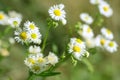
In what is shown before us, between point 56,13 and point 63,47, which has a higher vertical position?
point 63,47

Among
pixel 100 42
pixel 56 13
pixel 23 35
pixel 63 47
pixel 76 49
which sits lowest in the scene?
pixel 76 49

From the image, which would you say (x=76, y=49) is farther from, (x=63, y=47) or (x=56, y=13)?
(x=63, y=47)

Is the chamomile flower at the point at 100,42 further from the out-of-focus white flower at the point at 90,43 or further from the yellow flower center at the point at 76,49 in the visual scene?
the yellow flower center at the point at 76,49

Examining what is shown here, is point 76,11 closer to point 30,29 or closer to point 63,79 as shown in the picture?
point 63,79

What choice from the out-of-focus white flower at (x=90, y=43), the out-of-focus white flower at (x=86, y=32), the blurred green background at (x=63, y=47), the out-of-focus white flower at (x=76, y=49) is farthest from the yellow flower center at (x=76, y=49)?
the blurred green background at (x=63, y=47)

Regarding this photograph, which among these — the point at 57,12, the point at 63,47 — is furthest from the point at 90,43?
the point at 63,47

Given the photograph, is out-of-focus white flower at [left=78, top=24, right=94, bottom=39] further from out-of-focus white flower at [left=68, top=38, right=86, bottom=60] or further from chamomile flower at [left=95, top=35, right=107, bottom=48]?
out-of-focus white flower at [left=68, top=38, right=86, bottom=60]

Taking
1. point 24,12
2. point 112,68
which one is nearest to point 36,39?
point 24,12

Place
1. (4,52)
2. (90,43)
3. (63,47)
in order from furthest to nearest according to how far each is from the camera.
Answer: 1. (63,47)
2. (90,43)
3. (4,52)

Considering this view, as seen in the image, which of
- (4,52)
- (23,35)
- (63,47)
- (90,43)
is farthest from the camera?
(63,47)

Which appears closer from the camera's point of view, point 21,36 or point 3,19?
point 21,36
